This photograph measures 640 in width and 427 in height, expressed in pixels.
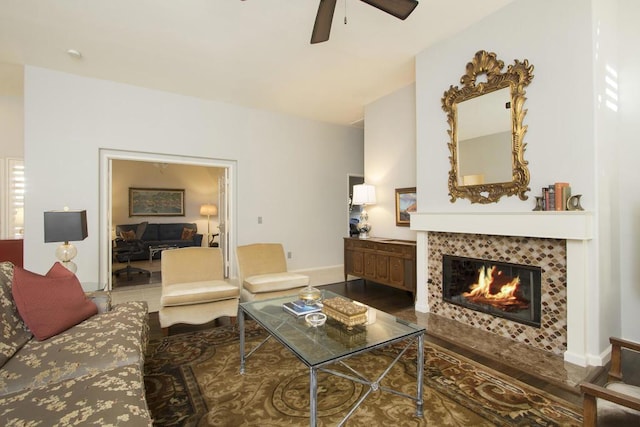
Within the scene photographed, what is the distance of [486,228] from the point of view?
2.90m

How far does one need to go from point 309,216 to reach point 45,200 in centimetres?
383

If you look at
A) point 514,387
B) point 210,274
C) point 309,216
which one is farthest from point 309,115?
point 514,387

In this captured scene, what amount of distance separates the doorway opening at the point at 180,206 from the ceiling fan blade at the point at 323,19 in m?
3.07

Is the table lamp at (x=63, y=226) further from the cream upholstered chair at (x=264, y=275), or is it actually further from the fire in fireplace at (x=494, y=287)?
the fire in fireplace at (x=494, y=287)

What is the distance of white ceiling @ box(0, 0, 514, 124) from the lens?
274cm

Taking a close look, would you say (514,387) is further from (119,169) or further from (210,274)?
(119,169)

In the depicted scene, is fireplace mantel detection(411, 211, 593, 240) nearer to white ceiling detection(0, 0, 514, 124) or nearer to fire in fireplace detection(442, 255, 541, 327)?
fire in fireplace detection(442, 255, 541, 327)

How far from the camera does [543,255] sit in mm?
2611

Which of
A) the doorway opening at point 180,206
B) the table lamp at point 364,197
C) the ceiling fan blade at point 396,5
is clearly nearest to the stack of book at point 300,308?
the ceiling fan blade at point 396,5

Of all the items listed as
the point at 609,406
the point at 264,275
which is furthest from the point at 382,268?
the point at 609,406

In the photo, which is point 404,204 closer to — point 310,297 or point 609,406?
point 310,297

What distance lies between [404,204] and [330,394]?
3154 mm

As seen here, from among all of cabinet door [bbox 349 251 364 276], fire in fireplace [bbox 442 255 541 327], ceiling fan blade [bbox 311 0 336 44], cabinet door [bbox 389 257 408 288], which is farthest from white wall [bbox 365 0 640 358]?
cabinet door [bbox 349 251 364 276]

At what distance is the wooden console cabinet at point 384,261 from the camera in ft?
13.0
